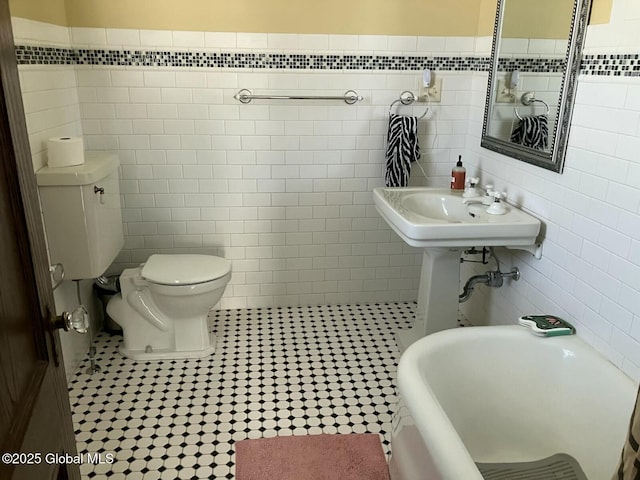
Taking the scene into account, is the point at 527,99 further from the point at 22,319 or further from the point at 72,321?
the point at 22,319

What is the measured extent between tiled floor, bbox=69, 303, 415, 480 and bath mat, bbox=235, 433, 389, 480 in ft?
0.16

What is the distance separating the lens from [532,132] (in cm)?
245

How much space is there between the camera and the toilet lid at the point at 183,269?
2627 millimetres

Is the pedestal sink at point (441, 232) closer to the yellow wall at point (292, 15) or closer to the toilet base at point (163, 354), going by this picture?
the yellow wall at point (292, 15)

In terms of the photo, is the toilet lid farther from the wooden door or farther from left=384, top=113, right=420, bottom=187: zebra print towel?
the wooden door

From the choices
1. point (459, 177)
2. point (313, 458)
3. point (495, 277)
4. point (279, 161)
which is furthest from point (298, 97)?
point (313, 458)

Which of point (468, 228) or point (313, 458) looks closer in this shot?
point (313, 458)

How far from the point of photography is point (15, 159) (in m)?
0.85

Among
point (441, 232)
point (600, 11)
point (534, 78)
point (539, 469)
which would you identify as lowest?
point (539, 469)

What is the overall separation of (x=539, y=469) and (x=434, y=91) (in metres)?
2.01

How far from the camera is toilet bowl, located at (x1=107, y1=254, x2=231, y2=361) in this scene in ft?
8.87

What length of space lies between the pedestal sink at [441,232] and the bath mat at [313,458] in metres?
0.77

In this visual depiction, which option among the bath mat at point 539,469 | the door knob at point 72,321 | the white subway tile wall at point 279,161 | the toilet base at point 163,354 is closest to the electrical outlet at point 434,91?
the white subway tile wall at point 279,161

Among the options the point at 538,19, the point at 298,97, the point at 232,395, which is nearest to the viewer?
the point at 538,19
